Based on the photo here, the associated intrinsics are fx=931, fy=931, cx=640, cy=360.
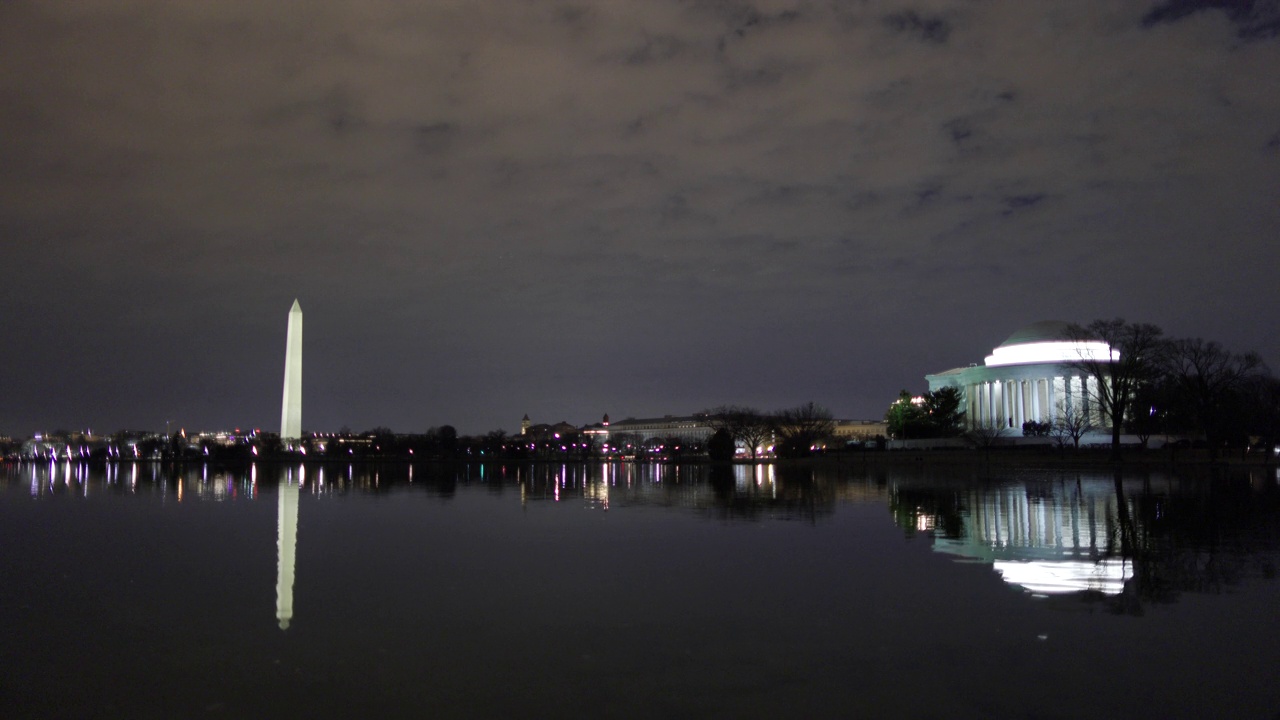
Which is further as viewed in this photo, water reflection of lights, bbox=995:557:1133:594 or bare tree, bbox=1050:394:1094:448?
bare tree, bbox=1050:394:1094:448

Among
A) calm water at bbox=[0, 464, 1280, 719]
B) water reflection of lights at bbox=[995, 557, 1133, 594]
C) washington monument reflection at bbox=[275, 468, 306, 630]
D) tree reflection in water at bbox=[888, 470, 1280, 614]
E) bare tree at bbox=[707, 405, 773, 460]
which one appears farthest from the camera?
bare tree at bbox=[707, 405, 773, 460]

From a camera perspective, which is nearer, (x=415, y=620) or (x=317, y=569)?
(x=415, y=620)

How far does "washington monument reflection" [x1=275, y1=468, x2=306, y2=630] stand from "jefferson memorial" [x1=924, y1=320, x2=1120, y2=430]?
75.1 m

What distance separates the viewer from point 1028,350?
97375 mm

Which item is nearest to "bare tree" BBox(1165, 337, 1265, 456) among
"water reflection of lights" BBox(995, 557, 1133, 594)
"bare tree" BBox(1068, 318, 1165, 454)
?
"bare tree" BBox(1068, 318, 1165, 454)

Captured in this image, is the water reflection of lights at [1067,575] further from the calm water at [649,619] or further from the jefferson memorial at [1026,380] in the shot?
the jefferson memorial at [1026,380]

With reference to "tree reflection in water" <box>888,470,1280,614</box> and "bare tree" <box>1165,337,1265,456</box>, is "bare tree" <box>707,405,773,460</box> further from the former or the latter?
"tree reflection in water" <box>888,470,1280,614</box>

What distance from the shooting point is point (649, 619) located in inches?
426

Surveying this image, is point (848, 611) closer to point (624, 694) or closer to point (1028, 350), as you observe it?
point (624, 694)

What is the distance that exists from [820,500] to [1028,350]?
246ft

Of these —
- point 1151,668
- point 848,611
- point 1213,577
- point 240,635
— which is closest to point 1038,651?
point 1151,668

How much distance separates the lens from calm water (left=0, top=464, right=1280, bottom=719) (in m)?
7.81

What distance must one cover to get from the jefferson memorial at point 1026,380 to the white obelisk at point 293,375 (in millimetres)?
71274

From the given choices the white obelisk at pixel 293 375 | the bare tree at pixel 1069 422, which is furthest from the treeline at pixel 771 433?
the white obelisk at pixel 293 375
